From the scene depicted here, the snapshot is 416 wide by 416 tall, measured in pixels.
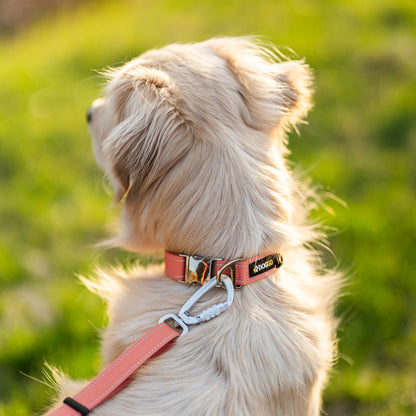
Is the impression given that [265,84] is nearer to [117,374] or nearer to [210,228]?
[210,228]

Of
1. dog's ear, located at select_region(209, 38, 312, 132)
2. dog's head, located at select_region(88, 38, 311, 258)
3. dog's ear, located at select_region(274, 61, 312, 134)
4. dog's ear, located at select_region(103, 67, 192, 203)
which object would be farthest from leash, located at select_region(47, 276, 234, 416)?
dog's ear, located at select_region(274, 61, 312, 134)

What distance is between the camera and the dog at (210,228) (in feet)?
5.72

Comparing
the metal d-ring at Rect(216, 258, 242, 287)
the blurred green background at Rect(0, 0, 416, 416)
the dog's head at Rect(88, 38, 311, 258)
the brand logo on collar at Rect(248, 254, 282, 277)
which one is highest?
the dog's head at Rect(88, 38, 311, 258)

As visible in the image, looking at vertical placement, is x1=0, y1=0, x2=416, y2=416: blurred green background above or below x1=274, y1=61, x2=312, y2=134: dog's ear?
below

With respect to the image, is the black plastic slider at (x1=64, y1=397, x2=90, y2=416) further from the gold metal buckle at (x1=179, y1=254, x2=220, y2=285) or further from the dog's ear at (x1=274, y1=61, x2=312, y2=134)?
the dog's ear at (x1=274, y1=61, x2=312, y2=134)

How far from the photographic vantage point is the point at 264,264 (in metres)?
1.88

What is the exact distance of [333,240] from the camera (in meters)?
3.73

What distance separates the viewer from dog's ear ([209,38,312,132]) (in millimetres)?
2066

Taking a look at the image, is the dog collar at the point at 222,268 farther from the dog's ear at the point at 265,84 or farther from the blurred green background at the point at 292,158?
the blurred green background at the point at 292,158

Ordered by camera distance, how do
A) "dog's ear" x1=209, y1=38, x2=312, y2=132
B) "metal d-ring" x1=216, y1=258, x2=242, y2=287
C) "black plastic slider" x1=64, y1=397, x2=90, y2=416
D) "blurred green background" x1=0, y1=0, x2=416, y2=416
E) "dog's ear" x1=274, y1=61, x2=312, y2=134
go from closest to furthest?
"black plastic slider" x1=64, y1=397, x2=90, y2=416 → "metal d-ring" x1=216, y1=258, x2=242, y2=287 → "dog's ear" x1=209, y1=38, x2=312, y2=132 → "dog's ear" x1=274, y1=61, x2=312, y2=134 → "blurred green background" x1=0, y1=0, x2=416, y2=416

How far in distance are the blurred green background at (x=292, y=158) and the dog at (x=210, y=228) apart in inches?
30.9

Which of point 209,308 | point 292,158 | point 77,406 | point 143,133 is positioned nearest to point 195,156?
point 143,133

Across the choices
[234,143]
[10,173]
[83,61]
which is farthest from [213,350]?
[83,61]

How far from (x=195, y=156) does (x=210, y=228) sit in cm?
27
